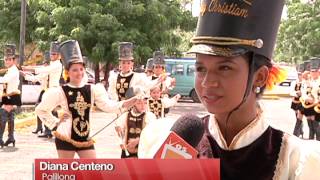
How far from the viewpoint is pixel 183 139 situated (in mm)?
1552

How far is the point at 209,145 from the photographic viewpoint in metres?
1.73

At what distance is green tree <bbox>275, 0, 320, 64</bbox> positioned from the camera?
34.3m

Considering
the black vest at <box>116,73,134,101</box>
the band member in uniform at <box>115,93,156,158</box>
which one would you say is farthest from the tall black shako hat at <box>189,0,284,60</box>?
the black vest at <box>116,73,134,101</box>

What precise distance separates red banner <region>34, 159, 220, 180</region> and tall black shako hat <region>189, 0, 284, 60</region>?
43 cm

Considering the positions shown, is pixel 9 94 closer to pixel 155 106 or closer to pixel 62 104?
pixel 155 106

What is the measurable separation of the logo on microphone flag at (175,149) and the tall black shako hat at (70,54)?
497 cm

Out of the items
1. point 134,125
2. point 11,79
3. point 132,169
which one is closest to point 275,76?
point 132,169

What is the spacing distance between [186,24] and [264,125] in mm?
18331

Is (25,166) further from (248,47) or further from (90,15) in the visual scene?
(90,15)

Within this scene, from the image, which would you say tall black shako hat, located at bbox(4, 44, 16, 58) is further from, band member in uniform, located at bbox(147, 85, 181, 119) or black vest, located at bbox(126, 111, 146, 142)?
black vest, located at bbox(126, 111, 146, 142)

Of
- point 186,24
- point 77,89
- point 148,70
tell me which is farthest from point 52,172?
point 186,24

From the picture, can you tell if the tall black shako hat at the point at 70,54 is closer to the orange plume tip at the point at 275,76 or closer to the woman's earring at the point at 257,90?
the orange plume tip at the point at 275,76

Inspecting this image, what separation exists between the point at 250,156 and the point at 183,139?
0.82ft

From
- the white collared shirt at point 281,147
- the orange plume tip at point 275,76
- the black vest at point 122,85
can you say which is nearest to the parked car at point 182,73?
the black vest at point 122,85
